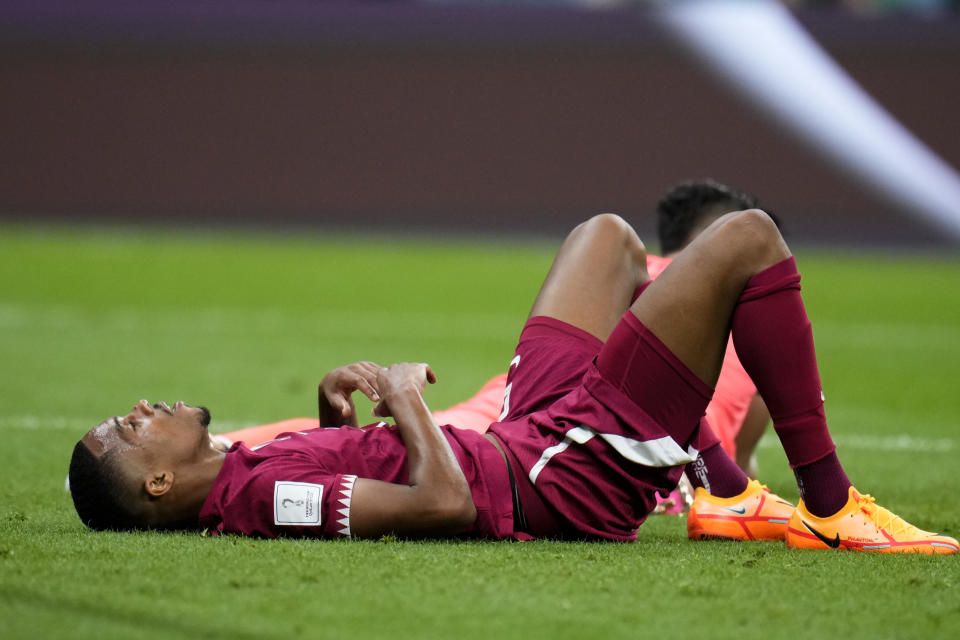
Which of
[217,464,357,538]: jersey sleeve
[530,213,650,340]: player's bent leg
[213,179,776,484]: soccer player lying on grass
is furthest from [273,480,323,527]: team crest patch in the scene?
[213,179,776,484]: soccer player lying on grass

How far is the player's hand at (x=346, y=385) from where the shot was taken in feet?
11.6

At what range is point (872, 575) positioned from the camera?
10.00ft

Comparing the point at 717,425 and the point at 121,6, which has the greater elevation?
the point at 121,6

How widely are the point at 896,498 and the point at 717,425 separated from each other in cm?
66

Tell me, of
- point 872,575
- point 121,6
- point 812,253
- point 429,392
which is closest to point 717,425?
point 872,575

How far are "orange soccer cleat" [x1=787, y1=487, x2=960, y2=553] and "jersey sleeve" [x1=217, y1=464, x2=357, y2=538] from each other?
3.99 ft

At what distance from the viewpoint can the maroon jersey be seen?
10.5ft

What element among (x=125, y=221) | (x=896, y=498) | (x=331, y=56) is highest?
(x=331, y=56)

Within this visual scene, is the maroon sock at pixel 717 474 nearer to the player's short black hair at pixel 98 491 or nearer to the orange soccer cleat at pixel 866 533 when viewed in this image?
the orange soccer cleat at pixel 866 533

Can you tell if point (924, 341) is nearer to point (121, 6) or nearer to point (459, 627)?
point (459, 627)

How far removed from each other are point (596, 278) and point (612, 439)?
696mm

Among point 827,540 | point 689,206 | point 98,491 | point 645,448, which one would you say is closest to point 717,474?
point 827,540

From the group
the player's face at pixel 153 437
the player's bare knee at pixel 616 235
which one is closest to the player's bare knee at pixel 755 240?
the player's bare knee at pixel 616 235

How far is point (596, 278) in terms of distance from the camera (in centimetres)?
376
